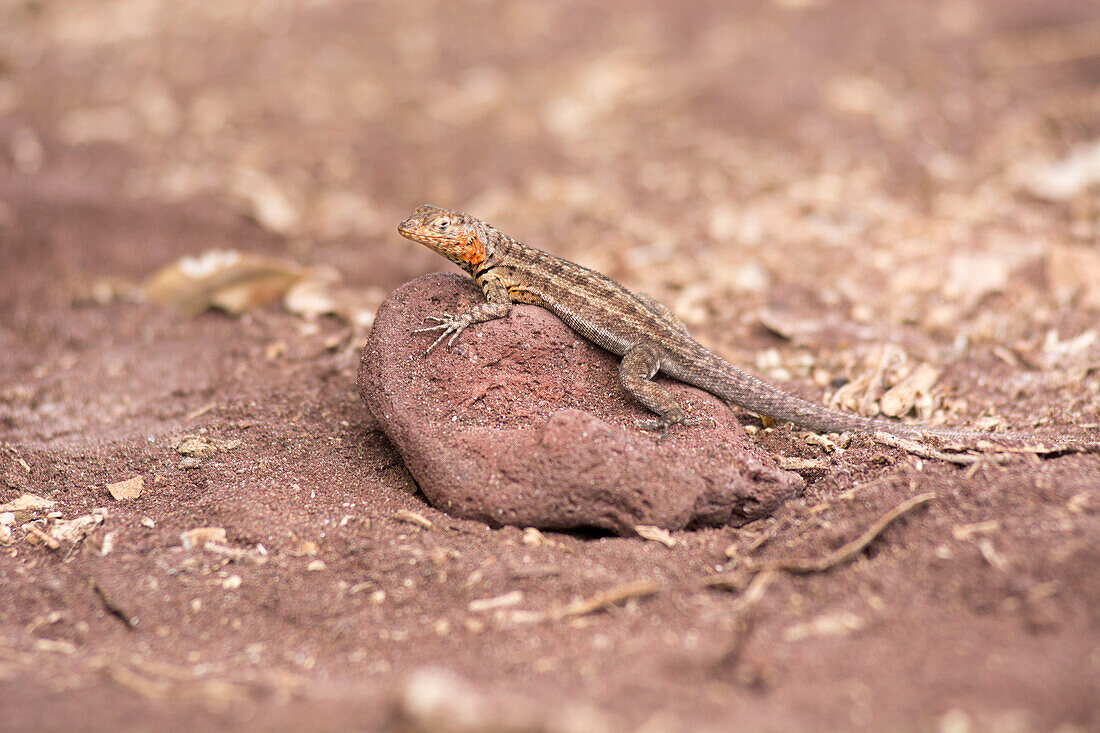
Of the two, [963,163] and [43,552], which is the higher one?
[963,163]

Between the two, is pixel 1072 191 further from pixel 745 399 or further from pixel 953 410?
pixel 745 399

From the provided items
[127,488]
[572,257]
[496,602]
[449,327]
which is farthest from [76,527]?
[572,257]

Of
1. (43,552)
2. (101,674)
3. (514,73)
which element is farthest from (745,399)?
(514,73)

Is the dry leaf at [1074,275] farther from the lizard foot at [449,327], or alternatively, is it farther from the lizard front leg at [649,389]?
the lizard foot at [449,327]

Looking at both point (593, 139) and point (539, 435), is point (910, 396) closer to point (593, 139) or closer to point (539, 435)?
point (539, 435)

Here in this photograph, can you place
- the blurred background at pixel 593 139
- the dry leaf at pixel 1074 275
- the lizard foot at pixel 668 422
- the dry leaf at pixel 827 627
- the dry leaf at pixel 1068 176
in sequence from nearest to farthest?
the dry leaf at pixel 827 627 → the lizard foot at pixel 668 422 → the dry leaf at pixel 1074 275 → the blurred background at pixel 593 139 → the dry leaf at pixel 1068 176

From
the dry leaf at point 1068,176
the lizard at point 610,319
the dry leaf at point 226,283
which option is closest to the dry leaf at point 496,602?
the lizard at point 610,319
